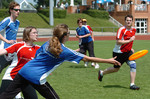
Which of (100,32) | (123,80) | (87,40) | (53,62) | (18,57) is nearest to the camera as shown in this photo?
(53,62)

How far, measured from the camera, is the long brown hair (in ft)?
14.7

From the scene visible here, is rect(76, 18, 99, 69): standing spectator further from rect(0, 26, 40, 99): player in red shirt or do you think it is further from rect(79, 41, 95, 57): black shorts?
rect(0, 26, 40, 99): player in red shirt

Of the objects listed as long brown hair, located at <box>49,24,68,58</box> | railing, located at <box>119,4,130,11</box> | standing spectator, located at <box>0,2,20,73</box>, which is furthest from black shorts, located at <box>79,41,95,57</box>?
railing, located at <box>119,4,130,11</box>

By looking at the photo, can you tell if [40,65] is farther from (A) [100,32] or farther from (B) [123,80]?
(A) [100,32]

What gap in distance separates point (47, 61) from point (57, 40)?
0.38 metres

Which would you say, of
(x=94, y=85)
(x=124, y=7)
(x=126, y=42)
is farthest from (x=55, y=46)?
(x=124, y=7)

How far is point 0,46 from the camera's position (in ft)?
23.7

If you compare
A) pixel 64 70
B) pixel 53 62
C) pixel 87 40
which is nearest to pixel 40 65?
pixel 53 62

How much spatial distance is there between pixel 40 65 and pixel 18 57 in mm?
843

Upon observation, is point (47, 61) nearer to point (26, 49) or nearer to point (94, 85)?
point (26, 49)

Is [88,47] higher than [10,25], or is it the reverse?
[10,25]

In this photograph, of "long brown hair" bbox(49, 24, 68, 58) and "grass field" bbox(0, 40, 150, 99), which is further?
"grass field" bbox(0, 40, 150, 99)

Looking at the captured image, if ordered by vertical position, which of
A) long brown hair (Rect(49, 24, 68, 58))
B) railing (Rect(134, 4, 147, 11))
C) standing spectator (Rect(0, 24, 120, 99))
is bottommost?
standing spectator (Rect(0, 24, 120, 99))

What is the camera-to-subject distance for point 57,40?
451 cm
